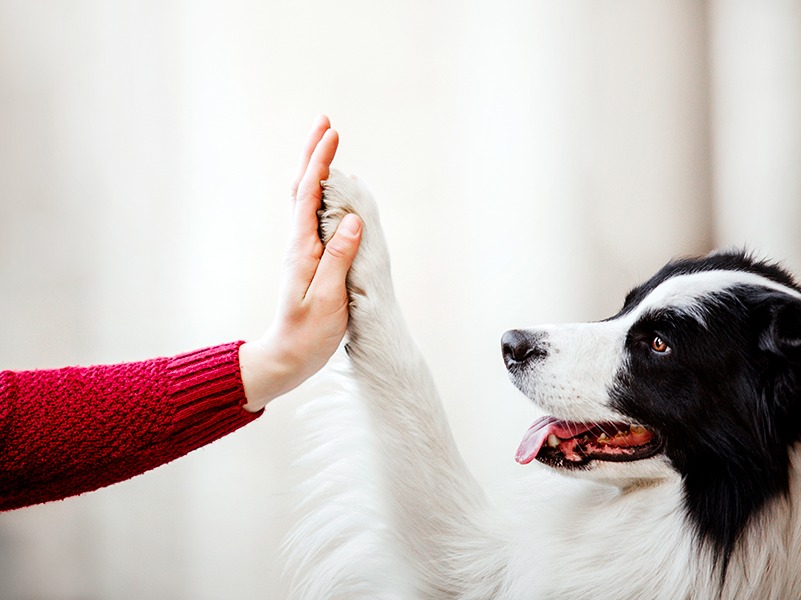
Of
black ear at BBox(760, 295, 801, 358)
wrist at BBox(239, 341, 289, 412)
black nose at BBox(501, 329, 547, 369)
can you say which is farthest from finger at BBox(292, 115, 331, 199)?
black ear at BBox(760, 295, 801, 358)

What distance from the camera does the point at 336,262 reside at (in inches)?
32.2

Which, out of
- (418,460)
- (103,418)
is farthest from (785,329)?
(103,418)

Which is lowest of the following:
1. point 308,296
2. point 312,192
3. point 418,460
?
point 418,460

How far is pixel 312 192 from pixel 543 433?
0.43 meters

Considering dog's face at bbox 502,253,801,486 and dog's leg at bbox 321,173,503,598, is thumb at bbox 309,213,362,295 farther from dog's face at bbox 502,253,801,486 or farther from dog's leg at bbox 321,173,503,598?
dog's face at bbox 502,253,801,486

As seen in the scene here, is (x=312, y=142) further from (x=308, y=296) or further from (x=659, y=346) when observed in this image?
(x=659, y=346)

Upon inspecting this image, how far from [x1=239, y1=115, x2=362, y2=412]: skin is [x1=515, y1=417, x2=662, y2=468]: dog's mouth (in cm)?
29

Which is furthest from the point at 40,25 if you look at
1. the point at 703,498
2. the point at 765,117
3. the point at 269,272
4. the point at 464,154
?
the point at 703,498

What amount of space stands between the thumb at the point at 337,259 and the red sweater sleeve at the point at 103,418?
15 centimetres

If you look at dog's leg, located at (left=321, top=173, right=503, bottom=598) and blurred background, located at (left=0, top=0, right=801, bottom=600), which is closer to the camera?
dog's leg, located at (left=321, top=173, right=503, bottom=598)

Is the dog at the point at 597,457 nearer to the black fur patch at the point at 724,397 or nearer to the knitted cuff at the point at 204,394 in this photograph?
the black fur patch at the point at 724,397

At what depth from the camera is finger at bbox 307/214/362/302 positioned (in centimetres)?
81

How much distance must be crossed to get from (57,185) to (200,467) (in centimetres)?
64

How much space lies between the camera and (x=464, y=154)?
45.8 inches
